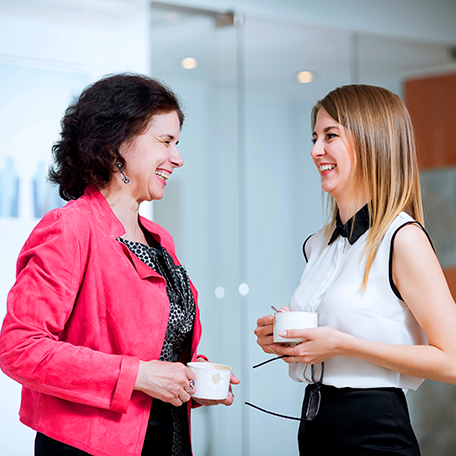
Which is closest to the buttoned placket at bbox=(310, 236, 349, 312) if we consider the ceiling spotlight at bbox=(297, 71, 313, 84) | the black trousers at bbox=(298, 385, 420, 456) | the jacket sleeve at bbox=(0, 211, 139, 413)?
the black trousers at bbox=(298, 385, 420, 456)

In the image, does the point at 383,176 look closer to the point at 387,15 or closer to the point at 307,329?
the point at 307,329

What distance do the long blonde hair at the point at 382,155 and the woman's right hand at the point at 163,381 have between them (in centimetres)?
53

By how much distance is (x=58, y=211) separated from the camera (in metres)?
1.29

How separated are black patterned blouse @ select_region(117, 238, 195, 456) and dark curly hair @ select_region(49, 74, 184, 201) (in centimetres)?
21

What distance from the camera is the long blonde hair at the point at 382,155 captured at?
1404 millimetres

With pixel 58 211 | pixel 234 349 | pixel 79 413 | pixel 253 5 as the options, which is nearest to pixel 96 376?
pixel 79 413

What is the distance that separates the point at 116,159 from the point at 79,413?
0.62m

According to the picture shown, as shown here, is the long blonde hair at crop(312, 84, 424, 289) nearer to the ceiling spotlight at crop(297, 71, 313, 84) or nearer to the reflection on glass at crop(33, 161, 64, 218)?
the reflection on glass at crop(33, 161, 64, 218)

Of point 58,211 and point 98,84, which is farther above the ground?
point 98,84

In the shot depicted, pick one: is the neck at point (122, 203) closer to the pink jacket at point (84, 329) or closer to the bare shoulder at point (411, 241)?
the pink jacket at point (84, 329)

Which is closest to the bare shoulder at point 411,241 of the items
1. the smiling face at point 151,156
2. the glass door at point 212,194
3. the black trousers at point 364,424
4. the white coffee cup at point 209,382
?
the black trousers at point 364,424

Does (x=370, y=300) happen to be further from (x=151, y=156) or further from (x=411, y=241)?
(x=151, y=156)

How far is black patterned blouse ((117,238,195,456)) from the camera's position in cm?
140

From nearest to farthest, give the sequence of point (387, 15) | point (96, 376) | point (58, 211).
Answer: point (96, 376)
point (58, 211)
point (387, 15)
